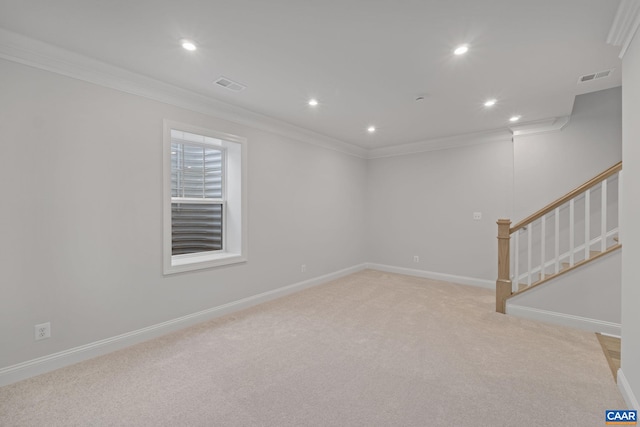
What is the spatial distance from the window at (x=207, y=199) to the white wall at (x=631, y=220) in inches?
134

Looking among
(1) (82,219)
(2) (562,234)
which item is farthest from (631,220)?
(1) (82,219)

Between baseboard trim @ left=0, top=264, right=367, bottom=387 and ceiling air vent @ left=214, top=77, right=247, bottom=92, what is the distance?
240cm

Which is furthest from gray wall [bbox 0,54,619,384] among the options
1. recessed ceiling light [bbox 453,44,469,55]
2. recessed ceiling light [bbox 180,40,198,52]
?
recessed ceiling light [bbox 453,44,469,55]

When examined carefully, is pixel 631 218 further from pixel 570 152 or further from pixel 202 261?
pixel 202 261

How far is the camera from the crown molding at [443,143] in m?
→ 4.44

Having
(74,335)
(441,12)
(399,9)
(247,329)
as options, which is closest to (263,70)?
(399,9)

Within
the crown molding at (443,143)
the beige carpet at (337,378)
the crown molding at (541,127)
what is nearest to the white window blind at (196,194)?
the beige carpet at (337,378)

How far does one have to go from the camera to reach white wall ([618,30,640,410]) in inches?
66.3

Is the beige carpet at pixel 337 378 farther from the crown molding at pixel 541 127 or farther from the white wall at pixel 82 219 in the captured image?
the crown molding at pixel 541 127

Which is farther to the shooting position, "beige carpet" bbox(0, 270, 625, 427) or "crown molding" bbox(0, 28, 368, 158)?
"crown molding" bbox(0, 28, 368, 158)

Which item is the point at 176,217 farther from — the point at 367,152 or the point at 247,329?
the point at 367,152

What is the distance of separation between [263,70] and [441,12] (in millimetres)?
1458

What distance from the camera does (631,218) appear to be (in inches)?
70.5

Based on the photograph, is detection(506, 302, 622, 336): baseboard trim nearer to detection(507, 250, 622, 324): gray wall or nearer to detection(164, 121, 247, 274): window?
detection(507, 250, 622, 324): gray wall
